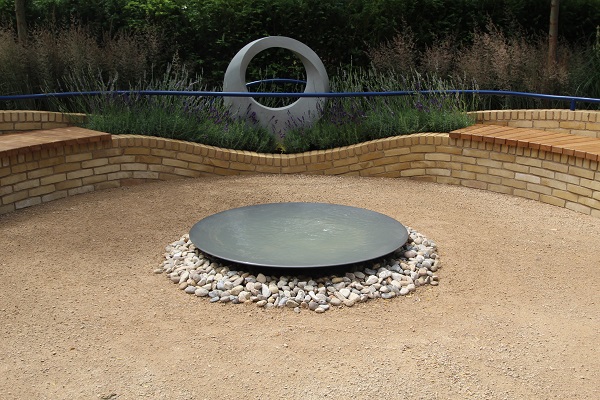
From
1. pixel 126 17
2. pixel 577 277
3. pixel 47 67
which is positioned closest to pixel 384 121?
pixel 577 277

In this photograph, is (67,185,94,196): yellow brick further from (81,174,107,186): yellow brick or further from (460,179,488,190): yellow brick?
(460,179,488,190): yellow brick

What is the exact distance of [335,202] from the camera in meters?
6.09

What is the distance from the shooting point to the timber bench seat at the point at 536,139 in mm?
5855

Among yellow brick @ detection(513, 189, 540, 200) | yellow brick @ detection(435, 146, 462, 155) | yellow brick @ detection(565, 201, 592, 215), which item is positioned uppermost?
yellow brick @ detection(435, 146, 462, 155)

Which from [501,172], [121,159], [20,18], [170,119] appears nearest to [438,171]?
[501,172]

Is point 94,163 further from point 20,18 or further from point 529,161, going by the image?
point 529,161

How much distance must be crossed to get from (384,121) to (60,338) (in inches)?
186

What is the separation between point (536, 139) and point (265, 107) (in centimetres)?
316

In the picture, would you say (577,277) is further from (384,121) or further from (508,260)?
(384,121)

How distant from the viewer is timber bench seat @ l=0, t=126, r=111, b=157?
5.79 metres

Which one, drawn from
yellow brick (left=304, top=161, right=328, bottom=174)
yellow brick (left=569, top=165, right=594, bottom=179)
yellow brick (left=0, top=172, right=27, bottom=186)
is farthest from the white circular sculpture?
yellow brick (left=569, top=165, right=594, bottom=179)

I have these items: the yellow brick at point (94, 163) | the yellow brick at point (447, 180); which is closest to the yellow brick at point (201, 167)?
the yellow brick at point (94, 163)

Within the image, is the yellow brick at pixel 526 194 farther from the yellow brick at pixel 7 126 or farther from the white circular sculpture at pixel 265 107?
the yellow brick at pixel 7 126

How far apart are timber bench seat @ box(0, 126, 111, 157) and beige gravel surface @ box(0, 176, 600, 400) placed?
0.58 meters
